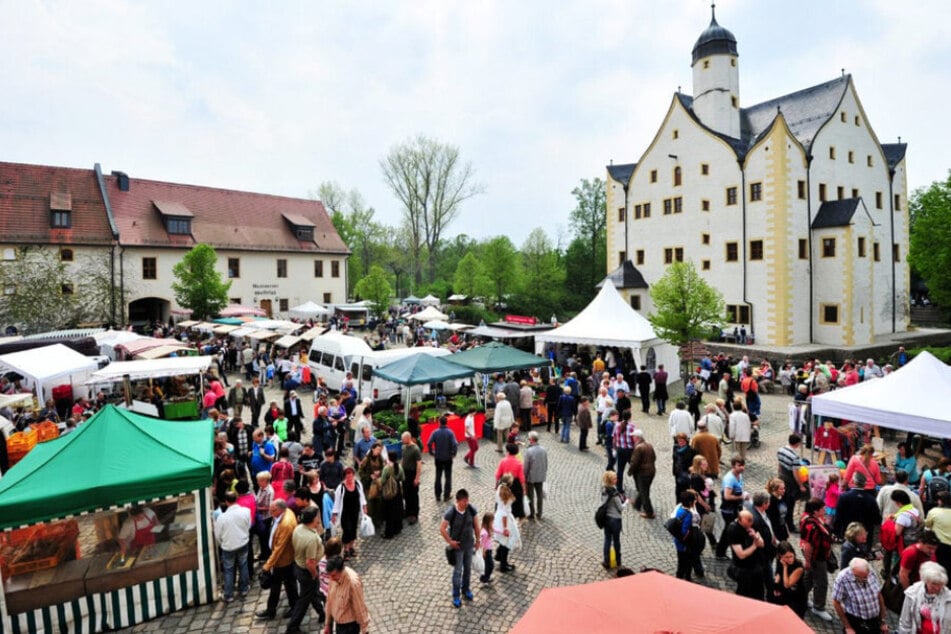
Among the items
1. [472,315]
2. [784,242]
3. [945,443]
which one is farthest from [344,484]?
[472,315]

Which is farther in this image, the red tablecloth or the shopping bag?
the red tablecloth

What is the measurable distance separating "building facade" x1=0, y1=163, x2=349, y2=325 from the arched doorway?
0.22 feet

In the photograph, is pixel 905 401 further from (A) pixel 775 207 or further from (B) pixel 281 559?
(A) pixel 775 207

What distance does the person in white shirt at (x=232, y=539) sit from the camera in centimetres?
654

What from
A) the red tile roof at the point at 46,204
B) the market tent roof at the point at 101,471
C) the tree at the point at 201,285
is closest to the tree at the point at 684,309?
the market tent roof at the point at 101,471

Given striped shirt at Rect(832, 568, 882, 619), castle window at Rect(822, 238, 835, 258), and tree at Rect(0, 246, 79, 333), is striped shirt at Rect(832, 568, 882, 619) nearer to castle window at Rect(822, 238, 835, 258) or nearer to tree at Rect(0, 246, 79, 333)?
castle window at Rect(822, 238, 835, 258)

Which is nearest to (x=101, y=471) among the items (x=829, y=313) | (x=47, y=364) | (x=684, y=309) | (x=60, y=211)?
(x=47, y=364)

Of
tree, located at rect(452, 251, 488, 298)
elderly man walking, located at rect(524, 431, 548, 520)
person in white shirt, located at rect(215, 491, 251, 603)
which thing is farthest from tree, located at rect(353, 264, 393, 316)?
person in white shirt, located at rect(215, 491, 251, 603)

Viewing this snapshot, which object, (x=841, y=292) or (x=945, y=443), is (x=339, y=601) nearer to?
(x=945, y=443)

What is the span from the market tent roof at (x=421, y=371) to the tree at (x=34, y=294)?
2307 cm

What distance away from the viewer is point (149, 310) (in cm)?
3650

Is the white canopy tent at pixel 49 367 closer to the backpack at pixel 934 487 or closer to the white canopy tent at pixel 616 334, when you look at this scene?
the white canopy tent at pixel 616 334

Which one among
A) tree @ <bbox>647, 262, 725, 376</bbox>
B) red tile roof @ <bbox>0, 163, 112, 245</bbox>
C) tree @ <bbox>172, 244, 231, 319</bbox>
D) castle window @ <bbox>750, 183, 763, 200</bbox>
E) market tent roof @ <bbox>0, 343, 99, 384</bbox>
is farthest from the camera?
red tile roof @ <bbox>0, 163, 112, 245</bbox>

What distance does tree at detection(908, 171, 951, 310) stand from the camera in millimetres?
27453
